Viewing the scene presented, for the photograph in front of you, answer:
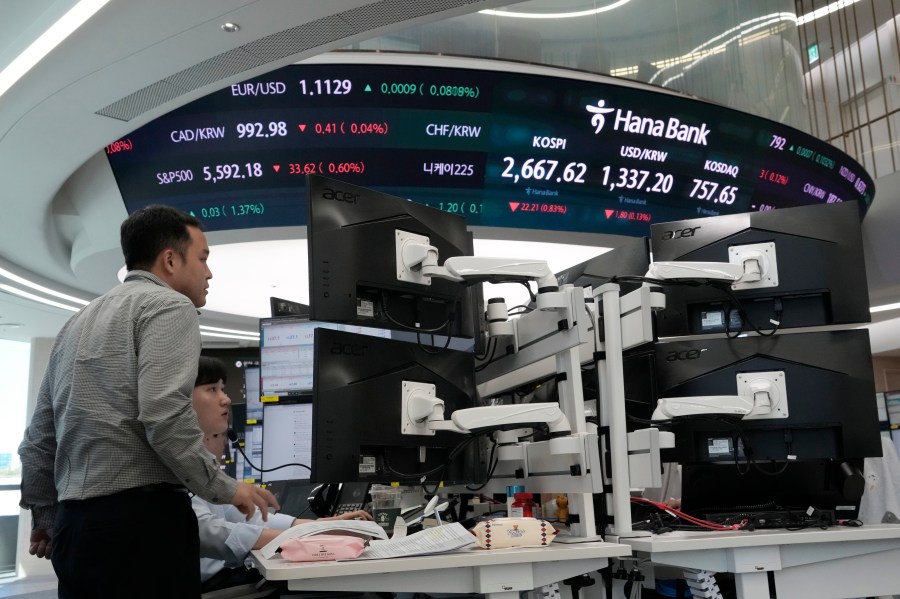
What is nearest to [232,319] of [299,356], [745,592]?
[299,356]

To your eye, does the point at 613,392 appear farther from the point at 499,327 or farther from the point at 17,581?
the point at 17,581

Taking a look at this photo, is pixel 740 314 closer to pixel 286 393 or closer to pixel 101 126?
pixel 286 393

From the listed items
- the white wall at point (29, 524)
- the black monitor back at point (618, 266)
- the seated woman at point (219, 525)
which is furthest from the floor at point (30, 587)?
the black monitor back at point (618, 266)

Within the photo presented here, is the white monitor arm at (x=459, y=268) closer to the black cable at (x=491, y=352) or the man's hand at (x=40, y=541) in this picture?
the black cable at (x=491, y=352)

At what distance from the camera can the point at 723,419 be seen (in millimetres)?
2094

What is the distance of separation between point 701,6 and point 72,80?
4.05m

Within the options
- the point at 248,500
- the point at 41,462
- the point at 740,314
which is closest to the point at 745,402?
the point at 740,314

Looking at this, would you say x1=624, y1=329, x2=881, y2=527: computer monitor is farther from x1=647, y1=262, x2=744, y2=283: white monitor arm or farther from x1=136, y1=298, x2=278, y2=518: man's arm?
x1=136, y1=298, x2=278, y2=518: man's arm

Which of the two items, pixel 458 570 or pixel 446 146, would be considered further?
pixel 446 146

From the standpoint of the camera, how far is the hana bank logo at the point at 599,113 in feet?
15.6

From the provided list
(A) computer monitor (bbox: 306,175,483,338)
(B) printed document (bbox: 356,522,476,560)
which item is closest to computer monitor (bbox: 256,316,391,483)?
A: (A) computer monitor (bbox: 306,175,483,338)

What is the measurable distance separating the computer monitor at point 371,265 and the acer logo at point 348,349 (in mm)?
60

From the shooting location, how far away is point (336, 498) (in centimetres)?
292

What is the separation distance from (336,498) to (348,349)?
3.81 feet
